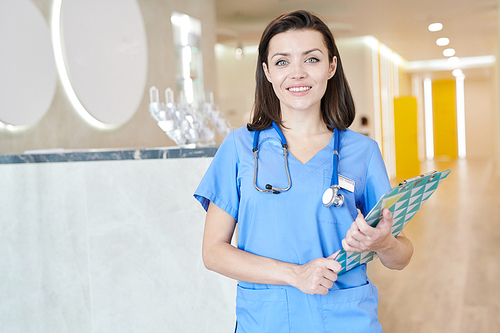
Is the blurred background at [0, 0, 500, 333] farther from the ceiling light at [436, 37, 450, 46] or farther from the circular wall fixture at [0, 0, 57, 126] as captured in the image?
the ceiling light at [436, 37, 450, 46]

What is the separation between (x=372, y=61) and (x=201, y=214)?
346 inches

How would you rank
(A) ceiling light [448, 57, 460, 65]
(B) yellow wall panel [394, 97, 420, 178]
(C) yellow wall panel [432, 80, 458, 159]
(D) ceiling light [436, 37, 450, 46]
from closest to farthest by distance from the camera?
1. (D) ceiling light [436, 37, 450, 46]
2. (B) yellow wall panel [394, 97, 420, 178]
3. (A) ceiling light [448, 57, 460, 65]
4. (C) yellow wall panel [432, 80, 458, 159]

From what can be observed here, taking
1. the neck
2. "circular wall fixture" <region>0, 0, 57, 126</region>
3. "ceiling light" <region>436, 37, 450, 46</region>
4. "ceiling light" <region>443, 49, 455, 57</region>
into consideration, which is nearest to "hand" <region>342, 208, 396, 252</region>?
the neck

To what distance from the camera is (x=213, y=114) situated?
2732 millimetres

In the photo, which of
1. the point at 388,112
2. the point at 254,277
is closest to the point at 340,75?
the point at 254,277

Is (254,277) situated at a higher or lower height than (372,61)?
lower

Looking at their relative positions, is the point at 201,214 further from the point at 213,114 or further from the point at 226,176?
the point at 213,114

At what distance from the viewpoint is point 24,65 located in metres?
3.28

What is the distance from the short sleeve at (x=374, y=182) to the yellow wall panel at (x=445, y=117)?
17922mm

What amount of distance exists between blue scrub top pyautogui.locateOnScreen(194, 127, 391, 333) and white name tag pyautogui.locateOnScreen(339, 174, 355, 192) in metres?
0.02

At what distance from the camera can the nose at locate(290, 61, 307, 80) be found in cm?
110

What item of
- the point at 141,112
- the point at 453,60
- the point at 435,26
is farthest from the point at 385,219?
the point at 453,60

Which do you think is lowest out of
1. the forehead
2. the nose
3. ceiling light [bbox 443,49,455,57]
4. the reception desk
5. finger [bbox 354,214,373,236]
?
the reception desk

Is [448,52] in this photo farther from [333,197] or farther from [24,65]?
[333,197]
